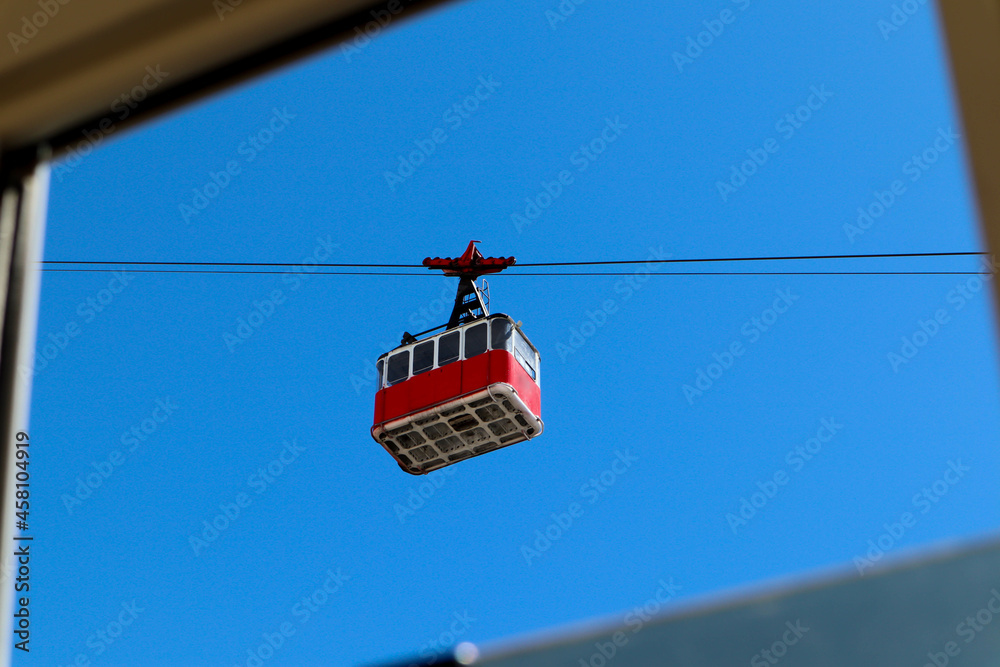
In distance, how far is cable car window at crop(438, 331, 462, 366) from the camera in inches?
318

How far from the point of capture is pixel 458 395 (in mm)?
7664

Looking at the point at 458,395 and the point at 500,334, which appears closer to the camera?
the point at 458,395

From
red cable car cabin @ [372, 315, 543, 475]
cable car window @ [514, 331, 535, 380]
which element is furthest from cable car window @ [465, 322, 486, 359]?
cable car window @ [514, 331, 535, 380]

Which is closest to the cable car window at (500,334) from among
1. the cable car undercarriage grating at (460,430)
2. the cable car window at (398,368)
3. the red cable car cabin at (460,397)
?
the red cable car cabin at (460,397)

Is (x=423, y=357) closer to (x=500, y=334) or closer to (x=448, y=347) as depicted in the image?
(x=448, y=347)

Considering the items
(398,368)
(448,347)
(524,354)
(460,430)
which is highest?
(398,368)

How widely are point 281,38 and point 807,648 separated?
1.46 meters

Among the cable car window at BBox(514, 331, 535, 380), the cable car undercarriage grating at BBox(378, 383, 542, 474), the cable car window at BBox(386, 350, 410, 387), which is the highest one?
the cable car window at BBox(386, 350, 410, 387)

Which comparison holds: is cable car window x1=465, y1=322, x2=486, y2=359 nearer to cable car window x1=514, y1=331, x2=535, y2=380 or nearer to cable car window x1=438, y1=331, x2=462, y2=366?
cable car window x1=438, y1=331, x2=462, y2=366

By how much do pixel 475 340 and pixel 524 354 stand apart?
404 mm

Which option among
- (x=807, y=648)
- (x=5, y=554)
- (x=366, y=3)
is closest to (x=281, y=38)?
(x=366, y=3)

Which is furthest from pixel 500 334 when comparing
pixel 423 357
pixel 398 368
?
pixel 398 368

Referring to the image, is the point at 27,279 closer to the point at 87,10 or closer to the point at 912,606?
the point at 87,10

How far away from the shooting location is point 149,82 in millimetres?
2051
